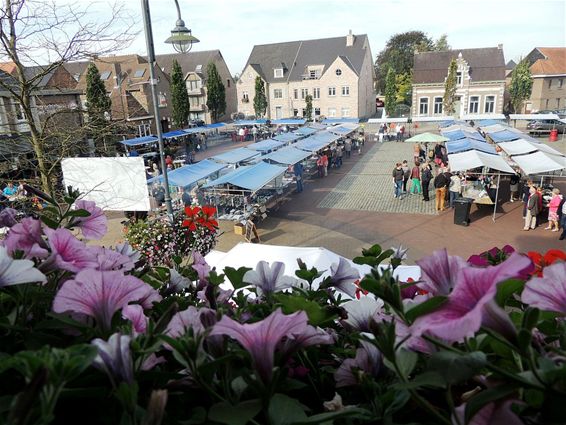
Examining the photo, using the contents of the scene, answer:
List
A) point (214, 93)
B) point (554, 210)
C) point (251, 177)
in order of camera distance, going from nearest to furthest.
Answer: point (554, 210) → point (251, 177) → point (214, 93)

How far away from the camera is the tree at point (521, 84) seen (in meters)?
48.9

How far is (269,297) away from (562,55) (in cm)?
6589

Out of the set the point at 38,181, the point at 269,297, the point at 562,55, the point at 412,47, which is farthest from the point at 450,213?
the point at 412,47

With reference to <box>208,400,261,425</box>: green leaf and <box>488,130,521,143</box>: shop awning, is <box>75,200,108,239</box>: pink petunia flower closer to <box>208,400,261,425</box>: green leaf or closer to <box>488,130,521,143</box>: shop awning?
<box>208,400,261,425</box>: green leaf

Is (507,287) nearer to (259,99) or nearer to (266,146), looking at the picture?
(266,146)

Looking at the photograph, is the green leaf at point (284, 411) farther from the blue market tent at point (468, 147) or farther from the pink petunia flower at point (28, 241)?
the blue market tent at point (468, 147)

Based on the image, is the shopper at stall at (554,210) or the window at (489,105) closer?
the shopper at stall at (554,210)

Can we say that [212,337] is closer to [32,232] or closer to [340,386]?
[340,386]

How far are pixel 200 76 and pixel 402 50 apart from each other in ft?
126

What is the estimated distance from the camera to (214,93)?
47.7 m

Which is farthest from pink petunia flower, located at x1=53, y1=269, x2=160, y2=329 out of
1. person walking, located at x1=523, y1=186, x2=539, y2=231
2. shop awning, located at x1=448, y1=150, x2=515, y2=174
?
shop awning, located at x1=448, y1=150, x2=515, y2=174

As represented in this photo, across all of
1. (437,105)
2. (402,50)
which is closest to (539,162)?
(437,105)

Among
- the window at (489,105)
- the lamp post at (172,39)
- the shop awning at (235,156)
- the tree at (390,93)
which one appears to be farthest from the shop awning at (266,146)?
the window at (489,105)

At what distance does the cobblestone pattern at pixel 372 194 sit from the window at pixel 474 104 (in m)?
26.8
